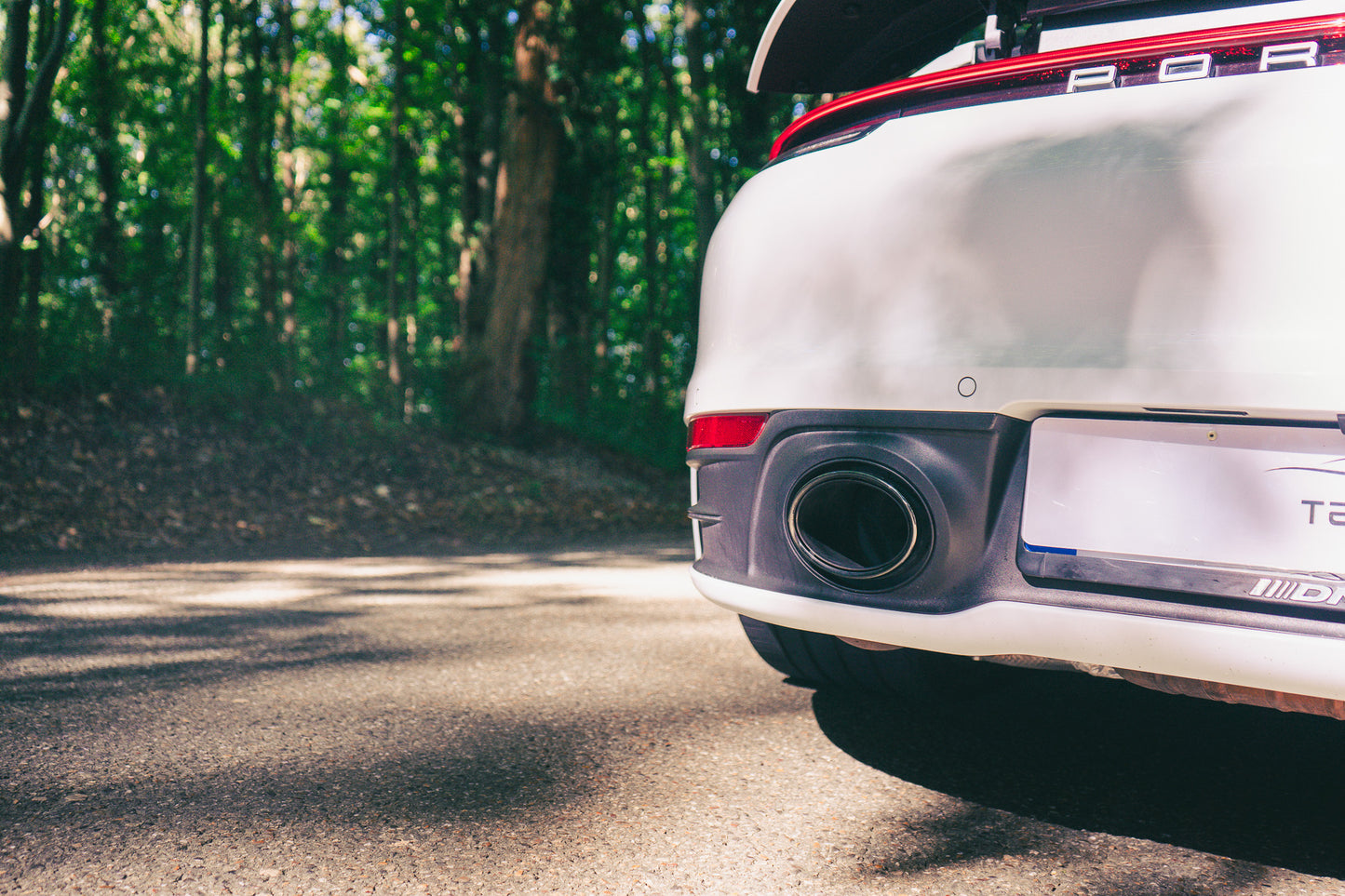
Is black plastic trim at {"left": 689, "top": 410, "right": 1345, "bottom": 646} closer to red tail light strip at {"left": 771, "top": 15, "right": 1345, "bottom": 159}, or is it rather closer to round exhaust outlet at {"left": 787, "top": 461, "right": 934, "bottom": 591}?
round exhaust outlet at {"left": 787, "top": 461, "right": 934, "bottom": 591}

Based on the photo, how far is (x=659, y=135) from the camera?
23312 millimetres

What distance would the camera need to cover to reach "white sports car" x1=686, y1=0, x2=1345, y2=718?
1.55 meters

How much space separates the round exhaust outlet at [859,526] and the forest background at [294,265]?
20.3ft

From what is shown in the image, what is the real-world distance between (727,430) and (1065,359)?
2.57 feet

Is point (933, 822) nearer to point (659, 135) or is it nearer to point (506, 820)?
point (506, 820)

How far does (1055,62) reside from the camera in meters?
1.83

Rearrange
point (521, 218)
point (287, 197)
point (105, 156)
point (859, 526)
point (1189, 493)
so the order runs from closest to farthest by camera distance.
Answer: point (1189, 493), point (859, 526), point (521, 218), point (105, 156), point (287, 197)

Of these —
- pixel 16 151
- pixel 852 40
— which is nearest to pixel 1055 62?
pixel 852 40

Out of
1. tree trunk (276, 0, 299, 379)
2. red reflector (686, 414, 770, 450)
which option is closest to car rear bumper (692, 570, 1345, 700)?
red reflector (686, 414, 770, 450)

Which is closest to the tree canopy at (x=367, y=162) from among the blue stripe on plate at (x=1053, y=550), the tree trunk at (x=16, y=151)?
the tree trunk at (x=16, y=151)

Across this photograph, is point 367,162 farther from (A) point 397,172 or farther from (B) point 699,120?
(B) point 699,120

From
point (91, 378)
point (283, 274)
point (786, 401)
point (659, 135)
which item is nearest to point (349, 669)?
point (786, 401)

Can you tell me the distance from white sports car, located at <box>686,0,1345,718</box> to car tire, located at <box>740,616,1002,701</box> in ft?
1.82

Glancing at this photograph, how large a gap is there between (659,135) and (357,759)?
74.2ft
